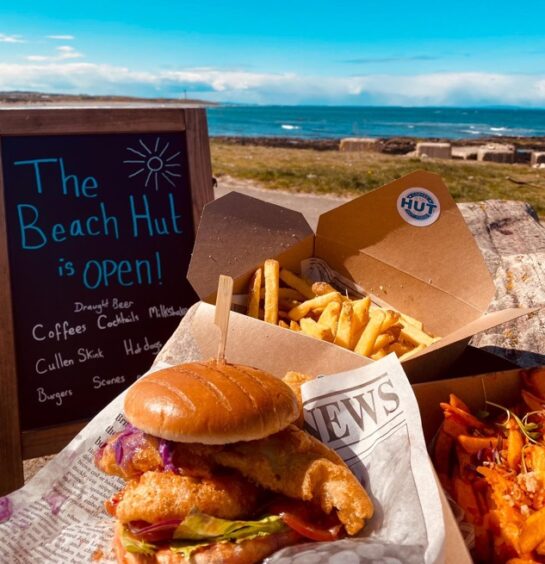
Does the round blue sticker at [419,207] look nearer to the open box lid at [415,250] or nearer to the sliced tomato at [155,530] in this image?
the open box lid at [415,250]

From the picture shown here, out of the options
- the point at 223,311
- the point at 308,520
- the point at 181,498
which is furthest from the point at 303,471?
the point at 223,311

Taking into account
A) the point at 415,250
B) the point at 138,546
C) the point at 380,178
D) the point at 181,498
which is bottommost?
the point at 138,546

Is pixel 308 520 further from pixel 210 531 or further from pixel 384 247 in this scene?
pixel 384 247

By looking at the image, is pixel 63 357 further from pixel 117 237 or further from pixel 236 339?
pixel 236 339

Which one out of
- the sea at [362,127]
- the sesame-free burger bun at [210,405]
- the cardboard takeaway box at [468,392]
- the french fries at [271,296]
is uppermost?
the sea at [362,127]

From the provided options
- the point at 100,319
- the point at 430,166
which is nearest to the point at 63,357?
the point at 100,319

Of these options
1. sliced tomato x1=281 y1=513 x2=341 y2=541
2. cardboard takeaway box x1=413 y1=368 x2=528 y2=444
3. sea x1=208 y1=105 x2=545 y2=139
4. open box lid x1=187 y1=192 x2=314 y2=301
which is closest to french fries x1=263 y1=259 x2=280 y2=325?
open box lid x1=187 y1=192 x2=314 y2=301

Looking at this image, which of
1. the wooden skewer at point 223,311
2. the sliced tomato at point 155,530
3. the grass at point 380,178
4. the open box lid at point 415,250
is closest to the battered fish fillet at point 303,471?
the sliced tomato at point 155,530
